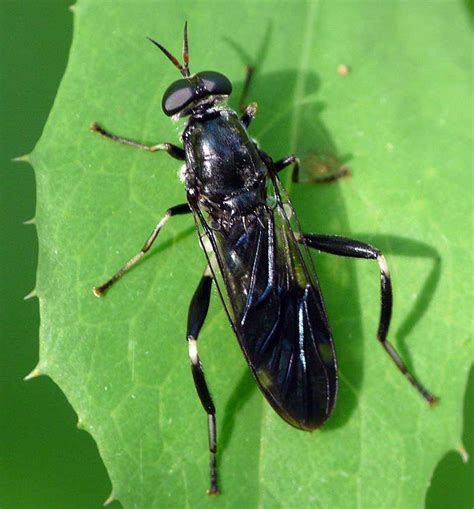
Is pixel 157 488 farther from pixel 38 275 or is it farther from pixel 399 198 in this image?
pixel 399 198

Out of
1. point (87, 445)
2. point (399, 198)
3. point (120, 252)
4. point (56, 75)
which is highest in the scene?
point (56, 75)

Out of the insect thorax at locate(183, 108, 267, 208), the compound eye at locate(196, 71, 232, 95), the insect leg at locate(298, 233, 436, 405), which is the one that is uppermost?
the compound eye at locate(196, 71, 232, 95)

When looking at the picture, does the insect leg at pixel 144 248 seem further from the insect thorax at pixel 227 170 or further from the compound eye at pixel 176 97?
the compound eye at pixel 176 97

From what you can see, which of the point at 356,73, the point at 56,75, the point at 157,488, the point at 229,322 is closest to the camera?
the point at 157,488

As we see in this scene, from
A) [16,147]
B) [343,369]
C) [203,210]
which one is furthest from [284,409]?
[16,147]

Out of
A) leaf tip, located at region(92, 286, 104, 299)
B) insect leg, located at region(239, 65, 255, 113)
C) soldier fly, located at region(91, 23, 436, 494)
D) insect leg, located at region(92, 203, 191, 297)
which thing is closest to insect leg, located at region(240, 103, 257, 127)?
soldier fly, located at region(91, 23, 436, 494)

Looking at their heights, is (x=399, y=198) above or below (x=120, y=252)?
below

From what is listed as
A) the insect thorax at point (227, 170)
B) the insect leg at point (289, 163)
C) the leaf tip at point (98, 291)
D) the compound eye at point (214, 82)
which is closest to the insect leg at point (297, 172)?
the insect leg at point (289, 163)

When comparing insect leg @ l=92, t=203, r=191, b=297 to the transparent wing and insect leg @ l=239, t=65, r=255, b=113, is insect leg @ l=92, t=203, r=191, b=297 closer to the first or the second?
the transparent wing
